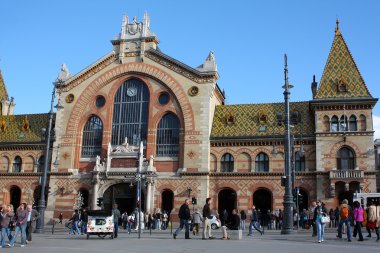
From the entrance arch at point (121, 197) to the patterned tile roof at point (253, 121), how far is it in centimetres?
1013

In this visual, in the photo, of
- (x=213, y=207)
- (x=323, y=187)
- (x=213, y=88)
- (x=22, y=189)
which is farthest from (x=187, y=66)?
(x=22, y=189)

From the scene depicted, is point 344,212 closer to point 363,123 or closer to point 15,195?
point 363,123

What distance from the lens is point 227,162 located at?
152 feet

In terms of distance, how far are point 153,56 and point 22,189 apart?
20.5 m

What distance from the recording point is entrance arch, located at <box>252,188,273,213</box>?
44872mm

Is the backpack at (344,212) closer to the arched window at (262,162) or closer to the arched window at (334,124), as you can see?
the arched window at (334,124)

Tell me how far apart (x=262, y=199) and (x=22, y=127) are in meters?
29.0

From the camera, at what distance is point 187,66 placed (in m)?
48.0

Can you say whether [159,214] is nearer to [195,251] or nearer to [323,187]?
[323,187]

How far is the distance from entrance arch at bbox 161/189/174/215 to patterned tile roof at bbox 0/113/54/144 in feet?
52.6

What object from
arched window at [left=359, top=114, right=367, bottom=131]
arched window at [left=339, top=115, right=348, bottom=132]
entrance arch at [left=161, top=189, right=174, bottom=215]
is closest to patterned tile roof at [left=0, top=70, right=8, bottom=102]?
entrance arch at [left=161, top=189, right=174, bottom=215]

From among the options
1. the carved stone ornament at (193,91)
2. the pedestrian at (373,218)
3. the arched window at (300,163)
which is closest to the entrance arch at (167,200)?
the carved stone ornament at (193,91)

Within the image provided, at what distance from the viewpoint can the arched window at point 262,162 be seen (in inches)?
1774

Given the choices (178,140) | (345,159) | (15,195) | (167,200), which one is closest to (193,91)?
(178,140)
